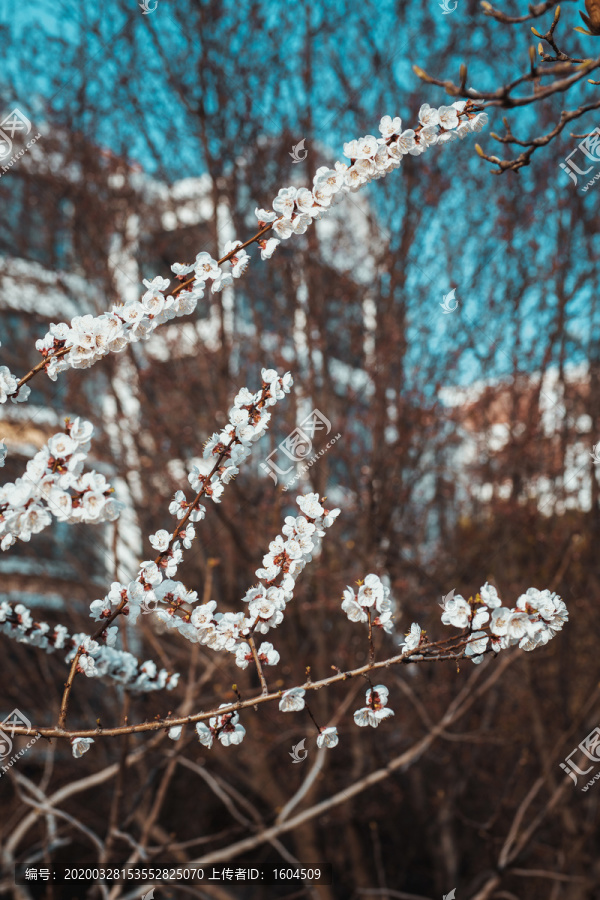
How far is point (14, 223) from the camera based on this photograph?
6133 mm

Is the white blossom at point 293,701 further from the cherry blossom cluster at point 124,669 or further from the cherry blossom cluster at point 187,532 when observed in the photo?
the cherry blossom cluster at point 124,669

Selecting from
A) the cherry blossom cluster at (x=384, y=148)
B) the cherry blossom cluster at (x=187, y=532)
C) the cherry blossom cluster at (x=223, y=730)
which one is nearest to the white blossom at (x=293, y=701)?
the cherry blossom cluster at (x=223, y=730)

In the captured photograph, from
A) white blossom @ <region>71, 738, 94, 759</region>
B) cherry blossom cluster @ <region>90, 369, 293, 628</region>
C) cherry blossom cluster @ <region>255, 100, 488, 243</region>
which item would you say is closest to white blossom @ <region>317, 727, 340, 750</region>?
cherry blossom cluster @ <region>90, 369, 293, 628</region>

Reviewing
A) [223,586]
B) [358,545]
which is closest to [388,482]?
[358,545]

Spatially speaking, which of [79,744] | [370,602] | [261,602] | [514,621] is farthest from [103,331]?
[514,621]

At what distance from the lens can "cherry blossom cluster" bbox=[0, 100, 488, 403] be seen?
159cm

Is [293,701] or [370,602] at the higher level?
[370,602]

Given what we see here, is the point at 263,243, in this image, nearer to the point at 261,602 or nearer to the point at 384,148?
the point at 384,148

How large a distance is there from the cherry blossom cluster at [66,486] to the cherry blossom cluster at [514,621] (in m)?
0.71

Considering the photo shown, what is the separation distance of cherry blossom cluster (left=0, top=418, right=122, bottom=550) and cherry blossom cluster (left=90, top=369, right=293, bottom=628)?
0.96 feet

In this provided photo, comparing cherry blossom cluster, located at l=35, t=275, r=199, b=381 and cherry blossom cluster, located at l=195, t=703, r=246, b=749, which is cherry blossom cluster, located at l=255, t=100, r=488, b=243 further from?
cherry blossom cluster, located at l=195, t=703, r=246, b=749

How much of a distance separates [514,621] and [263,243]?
1030 millimetres

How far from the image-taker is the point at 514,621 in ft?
4.74

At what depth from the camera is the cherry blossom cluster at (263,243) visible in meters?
1.59
